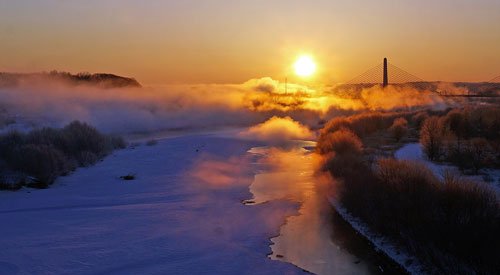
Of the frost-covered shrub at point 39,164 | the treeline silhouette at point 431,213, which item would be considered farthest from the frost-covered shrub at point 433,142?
the frost-covered shrub at point 39,164

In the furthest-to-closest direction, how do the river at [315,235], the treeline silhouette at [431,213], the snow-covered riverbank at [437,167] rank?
the snow-covered riverbank at [437,167]
the river at [315,235]
the treeline silhouette at [431,213]

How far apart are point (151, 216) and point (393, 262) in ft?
23.1

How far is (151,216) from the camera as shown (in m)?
15.7

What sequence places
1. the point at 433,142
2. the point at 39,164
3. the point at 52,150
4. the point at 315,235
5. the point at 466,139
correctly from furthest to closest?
the point at 466,139 < the point at 433,142 < the point at 52,150 < the point at 39,164 < the point at 315,235

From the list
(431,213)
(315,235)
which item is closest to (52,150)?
(315,235)

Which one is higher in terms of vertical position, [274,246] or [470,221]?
[470,221]

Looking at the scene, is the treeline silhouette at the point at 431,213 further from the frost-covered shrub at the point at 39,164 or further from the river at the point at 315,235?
the frost-covered shrub at the point at 39,164

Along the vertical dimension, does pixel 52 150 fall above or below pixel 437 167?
above

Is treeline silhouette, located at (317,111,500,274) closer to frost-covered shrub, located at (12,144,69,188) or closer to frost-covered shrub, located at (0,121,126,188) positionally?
frost-covered shrub, located at (12,144,69,188)

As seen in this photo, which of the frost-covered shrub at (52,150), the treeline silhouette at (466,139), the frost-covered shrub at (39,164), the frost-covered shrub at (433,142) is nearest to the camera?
the frost-covered shrub at (39,164)

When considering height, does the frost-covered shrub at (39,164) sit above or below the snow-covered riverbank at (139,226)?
above

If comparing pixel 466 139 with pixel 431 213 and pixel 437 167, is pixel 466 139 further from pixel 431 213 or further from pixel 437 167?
pixel 431 213

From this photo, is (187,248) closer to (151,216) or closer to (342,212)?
(151,216)

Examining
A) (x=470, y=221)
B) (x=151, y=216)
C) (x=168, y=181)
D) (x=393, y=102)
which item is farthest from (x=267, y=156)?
(x=393, y=102)
